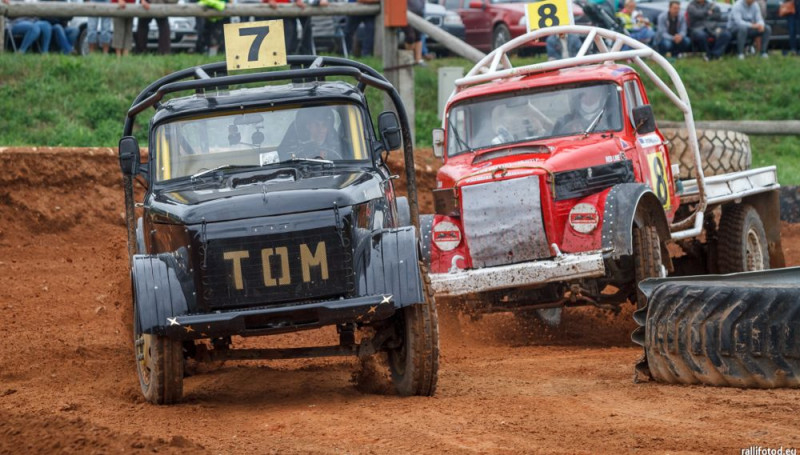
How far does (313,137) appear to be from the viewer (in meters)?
9.08

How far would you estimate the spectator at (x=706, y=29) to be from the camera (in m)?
25.4

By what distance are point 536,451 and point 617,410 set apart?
1282mm

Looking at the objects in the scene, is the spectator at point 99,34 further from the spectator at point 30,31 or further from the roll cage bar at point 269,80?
the roll cage bar at point 269,80

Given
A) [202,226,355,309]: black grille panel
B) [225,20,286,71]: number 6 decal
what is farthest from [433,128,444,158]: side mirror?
[202,226,355,309]: black grille panel

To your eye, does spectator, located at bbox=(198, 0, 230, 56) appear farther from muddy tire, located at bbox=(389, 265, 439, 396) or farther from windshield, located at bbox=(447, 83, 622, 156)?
muddy tire, located at bbox=(389, 265, 439, 396)

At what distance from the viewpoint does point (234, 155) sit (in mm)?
8992

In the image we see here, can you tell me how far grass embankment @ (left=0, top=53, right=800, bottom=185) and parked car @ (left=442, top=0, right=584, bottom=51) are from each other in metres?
3.05

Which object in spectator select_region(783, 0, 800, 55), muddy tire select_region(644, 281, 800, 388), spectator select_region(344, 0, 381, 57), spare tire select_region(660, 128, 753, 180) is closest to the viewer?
muddy tire select_region(644, 281, 800, 388)

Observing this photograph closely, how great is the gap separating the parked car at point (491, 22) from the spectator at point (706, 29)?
3371mm

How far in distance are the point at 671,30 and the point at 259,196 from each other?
1881cm

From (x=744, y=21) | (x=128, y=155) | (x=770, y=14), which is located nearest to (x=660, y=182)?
(x=128, y=155)

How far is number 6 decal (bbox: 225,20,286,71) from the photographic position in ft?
32.6

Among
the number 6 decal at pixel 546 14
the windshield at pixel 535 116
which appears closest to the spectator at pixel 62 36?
the number 6 decal at pixel 546 14

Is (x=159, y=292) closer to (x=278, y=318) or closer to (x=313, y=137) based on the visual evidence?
(x=278, y=318)
